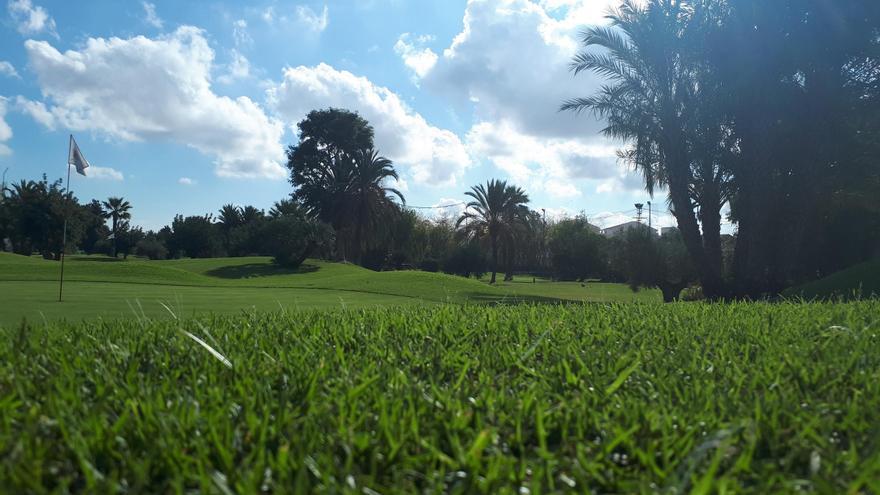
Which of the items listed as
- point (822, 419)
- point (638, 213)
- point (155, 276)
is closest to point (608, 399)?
point (822, 419)

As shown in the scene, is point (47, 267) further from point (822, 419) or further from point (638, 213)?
point (638, 213)

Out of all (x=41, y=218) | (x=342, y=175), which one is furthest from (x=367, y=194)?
(x=41, y=218)

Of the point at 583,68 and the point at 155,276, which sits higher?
the point at 583,68

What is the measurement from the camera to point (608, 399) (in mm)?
2205

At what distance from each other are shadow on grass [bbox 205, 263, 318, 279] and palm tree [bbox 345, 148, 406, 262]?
483 inches

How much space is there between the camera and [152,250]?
76062 millimetres

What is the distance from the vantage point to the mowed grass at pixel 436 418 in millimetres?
1524

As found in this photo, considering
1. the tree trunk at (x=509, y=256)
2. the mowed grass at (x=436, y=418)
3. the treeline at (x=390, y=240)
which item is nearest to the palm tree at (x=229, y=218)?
the treeline at (x=390, y=240)

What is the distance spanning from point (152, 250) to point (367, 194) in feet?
110

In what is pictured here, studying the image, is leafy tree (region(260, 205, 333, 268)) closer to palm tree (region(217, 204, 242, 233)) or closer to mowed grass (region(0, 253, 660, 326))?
mowed grass (region(0, 253, 660, 326))

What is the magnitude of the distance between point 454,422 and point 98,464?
2.91 feet

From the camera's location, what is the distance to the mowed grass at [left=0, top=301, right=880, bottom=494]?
152 cm

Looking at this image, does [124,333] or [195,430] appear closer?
[195,430]

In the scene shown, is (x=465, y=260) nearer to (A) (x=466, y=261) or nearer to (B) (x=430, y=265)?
(A) (x=466, y=261)
